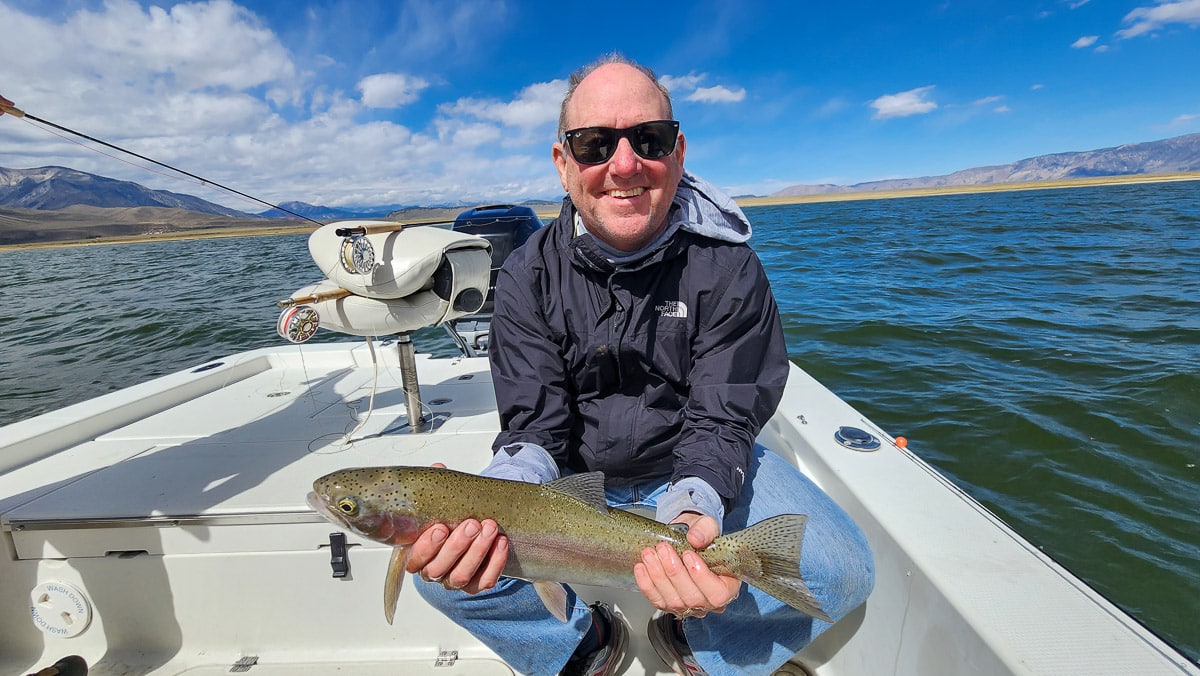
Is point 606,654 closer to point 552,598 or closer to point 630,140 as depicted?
point 552,598

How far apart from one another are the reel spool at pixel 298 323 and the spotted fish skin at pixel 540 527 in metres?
1.40

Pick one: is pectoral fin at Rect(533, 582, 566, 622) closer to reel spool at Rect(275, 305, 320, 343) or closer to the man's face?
the man's face

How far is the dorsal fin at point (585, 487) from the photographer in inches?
80.4

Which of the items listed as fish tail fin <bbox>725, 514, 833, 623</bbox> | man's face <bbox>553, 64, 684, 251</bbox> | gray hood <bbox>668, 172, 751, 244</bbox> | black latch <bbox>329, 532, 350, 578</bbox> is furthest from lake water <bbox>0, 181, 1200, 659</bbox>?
black latch <bbox>329, 532, 350, 578</bbox>

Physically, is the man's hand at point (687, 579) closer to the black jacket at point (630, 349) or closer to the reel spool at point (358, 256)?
the black jacket at point (630, 349)

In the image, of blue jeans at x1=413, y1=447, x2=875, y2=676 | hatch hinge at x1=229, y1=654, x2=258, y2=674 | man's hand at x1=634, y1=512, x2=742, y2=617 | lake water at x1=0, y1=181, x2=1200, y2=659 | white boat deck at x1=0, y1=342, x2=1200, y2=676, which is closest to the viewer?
man's hand at x1=634, y1=512, x2=742, y2=617

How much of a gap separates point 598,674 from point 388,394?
289cm

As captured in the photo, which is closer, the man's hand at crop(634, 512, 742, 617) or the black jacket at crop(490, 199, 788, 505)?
the man's hand at crop(634, 512, 742, 617)

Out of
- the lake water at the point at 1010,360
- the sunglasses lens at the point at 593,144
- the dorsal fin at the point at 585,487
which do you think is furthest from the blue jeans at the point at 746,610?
the lake water at the point at 1010,360

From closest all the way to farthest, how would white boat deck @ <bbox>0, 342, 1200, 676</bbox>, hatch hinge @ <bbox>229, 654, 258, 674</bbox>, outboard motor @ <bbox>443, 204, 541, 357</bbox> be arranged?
1. white boat deck @ <bbox>0, 342, 1200, 676</bbox>
2. hatch hinge @ <bbox>229, 654, 258, 674</bbox>
3. outboard motor @ <bbox>443, 204, 541, 357</bbox>

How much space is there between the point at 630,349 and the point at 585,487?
2.36 feet

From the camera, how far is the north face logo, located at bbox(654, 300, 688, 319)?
254 centimetres

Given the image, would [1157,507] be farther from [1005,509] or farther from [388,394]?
[388,394]

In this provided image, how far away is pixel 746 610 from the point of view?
2215mm
